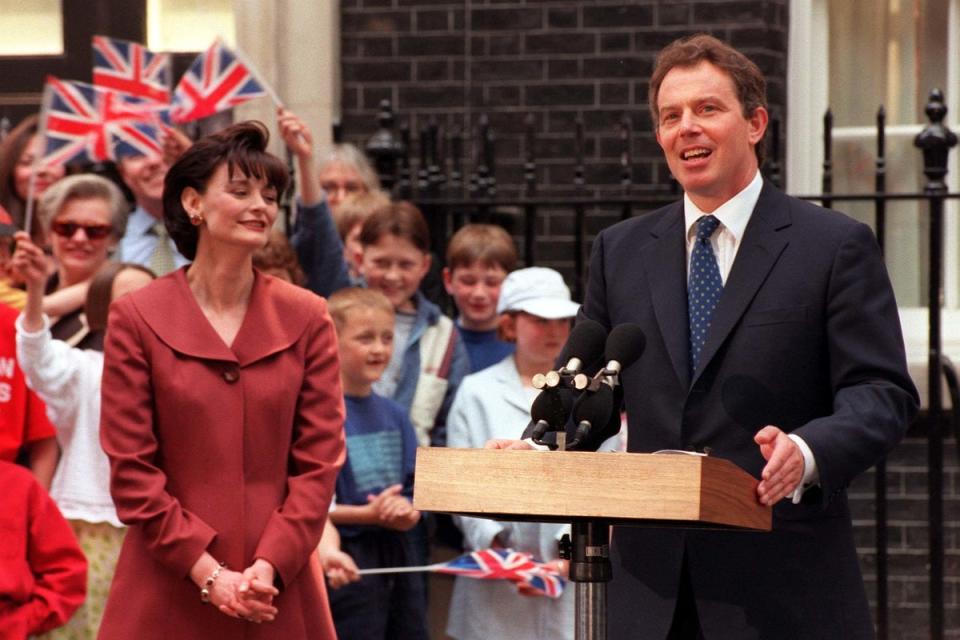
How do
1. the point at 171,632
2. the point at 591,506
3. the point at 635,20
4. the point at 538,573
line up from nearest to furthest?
the point at 591,506
the point at 171,632
the point at 538,573
the point at 635,20

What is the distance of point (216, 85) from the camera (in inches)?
284

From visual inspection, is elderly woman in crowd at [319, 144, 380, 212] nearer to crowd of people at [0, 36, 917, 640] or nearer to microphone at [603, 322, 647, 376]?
crowd of people at [0, 36, 917, 640]

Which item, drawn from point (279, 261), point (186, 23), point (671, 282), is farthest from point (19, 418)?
point (186, 23)

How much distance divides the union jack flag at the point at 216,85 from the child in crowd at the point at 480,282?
1041 millimetres

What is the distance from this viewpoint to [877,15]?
900cm

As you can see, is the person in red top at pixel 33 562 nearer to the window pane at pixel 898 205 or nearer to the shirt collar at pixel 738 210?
the shirt collar at pixel 738 210

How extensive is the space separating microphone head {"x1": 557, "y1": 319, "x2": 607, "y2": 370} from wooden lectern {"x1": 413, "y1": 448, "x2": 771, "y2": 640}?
1.15 ft

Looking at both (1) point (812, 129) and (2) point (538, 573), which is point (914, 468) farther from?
(2) point (538, 573)

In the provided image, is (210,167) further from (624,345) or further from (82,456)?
(624,345)

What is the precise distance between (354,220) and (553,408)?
14.1 ft

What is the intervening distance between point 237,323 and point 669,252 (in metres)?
1.38

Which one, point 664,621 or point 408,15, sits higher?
point 408,15

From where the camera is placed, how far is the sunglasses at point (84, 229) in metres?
6.65

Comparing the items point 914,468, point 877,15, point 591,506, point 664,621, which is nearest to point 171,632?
point 664,621
